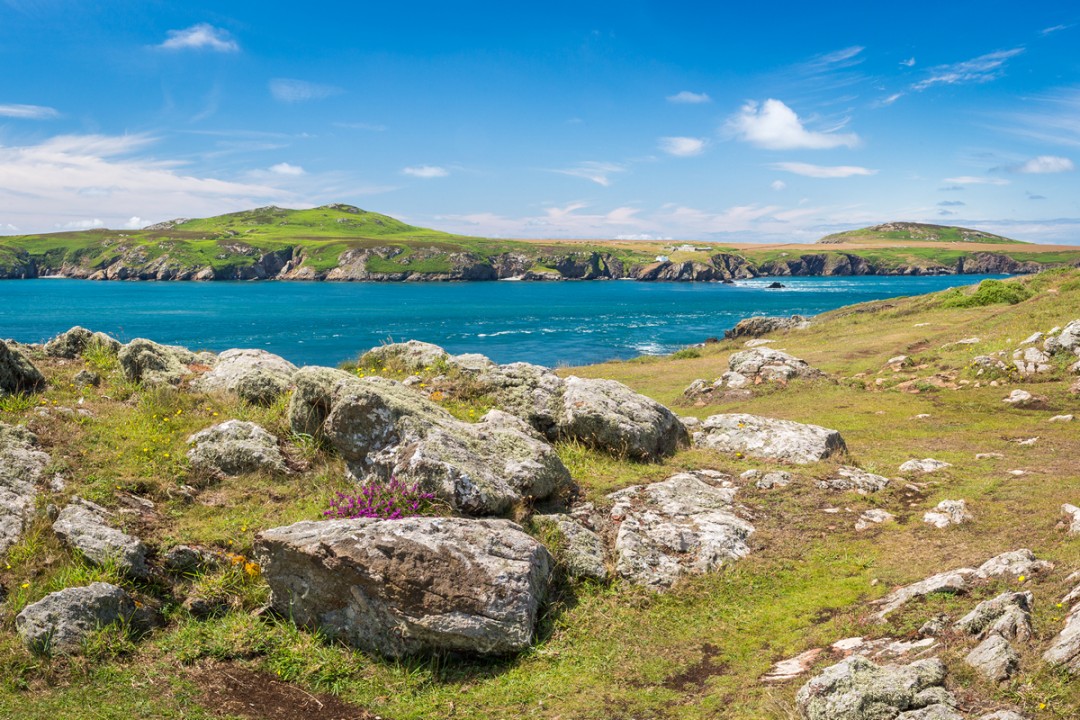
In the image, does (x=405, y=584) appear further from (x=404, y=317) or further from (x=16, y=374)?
(x=404, y=317)

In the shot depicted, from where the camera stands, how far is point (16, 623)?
8.55 meters

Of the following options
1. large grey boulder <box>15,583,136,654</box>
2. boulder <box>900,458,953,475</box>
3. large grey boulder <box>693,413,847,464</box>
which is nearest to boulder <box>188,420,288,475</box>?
large grey boulder <box>15,583,136,654</box>

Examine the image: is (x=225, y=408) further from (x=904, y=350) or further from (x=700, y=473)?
(x=904, y=350)

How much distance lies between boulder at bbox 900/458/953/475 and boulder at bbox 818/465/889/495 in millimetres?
1255

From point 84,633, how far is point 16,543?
216cm

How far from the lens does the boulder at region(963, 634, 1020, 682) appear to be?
22.0 ft

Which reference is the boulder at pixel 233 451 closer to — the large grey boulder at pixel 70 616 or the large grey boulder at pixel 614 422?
the large grey boulder at pixel 70 616

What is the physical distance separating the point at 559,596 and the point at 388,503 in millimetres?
3112

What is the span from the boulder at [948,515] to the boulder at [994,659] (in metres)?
5.97

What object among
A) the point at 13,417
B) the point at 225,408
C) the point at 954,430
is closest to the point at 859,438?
the point at 954,430

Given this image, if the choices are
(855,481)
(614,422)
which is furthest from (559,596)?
(855,481)

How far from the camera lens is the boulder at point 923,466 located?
16.3 meters

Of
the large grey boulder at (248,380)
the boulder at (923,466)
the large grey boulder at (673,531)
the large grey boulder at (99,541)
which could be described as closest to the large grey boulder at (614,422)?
the large grey boulder at (673,531)

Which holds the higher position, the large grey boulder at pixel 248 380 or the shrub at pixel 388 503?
the large grey boulder at pixel 248 380
